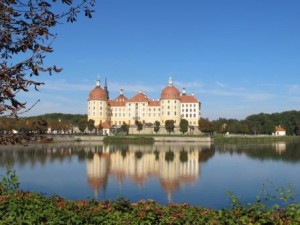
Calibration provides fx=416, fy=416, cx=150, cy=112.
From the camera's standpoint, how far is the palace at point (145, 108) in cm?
7169

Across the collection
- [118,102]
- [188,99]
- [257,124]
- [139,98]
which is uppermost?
[139,98]

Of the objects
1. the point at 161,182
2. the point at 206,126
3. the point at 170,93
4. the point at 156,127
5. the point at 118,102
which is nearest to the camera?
the point at 161,182

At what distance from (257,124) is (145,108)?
20.2m

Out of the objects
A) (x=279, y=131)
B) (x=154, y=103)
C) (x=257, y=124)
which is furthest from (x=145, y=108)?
(x=279, y=131)

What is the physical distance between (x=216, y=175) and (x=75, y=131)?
5073 centimetres

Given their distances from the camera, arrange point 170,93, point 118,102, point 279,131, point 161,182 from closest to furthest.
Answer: point 161,182
point 170,93
point 279,131
point 118,102

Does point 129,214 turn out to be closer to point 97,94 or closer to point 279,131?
point 97,94

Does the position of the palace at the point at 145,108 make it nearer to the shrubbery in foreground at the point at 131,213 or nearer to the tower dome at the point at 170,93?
the tower dome at the point at 170,93

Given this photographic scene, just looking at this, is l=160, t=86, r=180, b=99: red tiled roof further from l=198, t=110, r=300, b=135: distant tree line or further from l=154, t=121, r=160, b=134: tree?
l=198, t=110, r=300, b=135: distant tree line

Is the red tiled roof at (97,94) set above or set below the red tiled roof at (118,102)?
above

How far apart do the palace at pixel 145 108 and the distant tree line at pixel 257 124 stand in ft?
16.7

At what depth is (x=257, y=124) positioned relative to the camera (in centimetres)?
7412

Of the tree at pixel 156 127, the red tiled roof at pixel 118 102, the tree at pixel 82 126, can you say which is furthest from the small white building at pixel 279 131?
the tree at pixel 82 126

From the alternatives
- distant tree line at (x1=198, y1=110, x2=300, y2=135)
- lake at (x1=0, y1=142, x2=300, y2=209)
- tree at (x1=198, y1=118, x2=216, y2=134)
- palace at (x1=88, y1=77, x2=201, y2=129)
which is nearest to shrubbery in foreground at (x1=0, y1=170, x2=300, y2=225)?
lake at (x1=0, y1=142, x2=300, y2=209)
